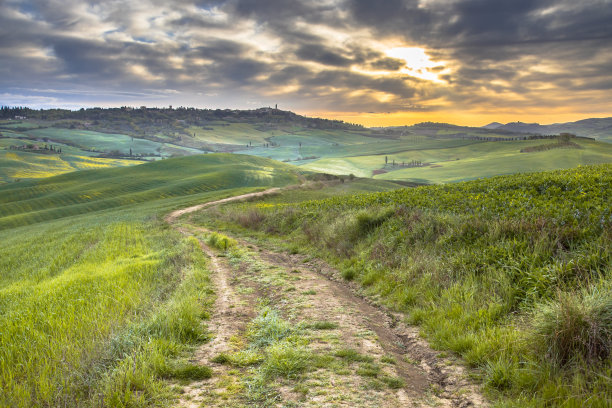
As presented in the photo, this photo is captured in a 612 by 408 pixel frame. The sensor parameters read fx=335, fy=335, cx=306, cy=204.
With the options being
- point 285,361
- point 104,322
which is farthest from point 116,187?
point 285,361

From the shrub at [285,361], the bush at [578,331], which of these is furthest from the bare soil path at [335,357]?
the bush at [578,331]

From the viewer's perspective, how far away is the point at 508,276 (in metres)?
7.80

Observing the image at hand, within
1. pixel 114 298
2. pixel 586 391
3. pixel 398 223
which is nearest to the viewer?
pixel 586 391

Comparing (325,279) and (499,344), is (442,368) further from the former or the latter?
(325,279)

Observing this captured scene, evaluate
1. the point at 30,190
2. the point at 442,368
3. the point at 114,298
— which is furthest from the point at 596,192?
the point at 30,190

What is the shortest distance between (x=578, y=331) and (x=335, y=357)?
3.63 m

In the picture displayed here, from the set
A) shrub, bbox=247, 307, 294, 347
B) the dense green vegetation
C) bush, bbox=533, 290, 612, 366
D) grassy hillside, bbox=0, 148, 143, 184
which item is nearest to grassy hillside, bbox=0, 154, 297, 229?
grassy hillside, bbox=0, 148, 143, 184

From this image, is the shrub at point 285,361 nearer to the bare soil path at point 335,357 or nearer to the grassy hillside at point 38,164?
the bare soil path at point 335,357

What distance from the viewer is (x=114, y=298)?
891cm

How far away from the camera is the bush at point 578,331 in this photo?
15.2 feet

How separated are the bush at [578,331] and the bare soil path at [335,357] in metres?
1.30

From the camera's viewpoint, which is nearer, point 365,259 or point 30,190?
point 365,259

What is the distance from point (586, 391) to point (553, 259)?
4.23 m

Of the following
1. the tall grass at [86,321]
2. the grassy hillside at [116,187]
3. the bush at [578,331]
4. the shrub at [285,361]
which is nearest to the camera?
the bush at [578,331]
